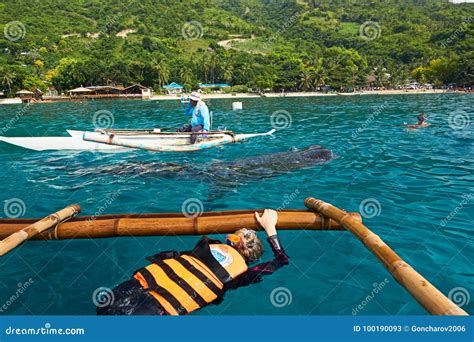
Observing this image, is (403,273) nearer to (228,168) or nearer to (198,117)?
(228,168)

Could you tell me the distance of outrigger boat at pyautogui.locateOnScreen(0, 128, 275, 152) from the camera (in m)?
16.9

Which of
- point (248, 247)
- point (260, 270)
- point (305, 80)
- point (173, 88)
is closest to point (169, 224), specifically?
point (248, 247)

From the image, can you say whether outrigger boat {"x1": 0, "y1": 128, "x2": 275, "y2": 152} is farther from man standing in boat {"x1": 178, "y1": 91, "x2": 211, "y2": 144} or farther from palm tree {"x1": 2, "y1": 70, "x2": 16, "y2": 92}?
palm tree {"x1": 2, "y1": 70, "x2": 16, "y2": 92}

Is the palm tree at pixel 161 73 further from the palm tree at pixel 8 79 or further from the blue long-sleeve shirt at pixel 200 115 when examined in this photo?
the blue long-sleeve shirt at pixel 200 115

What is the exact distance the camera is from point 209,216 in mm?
6973

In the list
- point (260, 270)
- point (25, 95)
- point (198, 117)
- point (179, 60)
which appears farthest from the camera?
point (179, 60)

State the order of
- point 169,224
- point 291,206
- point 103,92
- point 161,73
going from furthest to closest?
point 161,73 → point 103,92 → point 291,206 → point 169,224

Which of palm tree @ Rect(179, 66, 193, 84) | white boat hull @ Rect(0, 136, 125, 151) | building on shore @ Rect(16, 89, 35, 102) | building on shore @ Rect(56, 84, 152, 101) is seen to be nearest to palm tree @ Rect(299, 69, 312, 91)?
palm tree @ Rect(179, 66, 193, 84)

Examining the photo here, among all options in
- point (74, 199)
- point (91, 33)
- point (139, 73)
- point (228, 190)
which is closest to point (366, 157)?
point (228, 190)

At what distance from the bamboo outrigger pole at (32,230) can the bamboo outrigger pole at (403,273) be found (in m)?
5.08

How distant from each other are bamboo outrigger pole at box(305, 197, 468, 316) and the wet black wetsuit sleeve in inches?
52.0

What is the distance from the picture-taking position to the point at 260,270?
17.7 ft

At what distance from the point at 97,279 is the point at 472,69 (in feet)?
410

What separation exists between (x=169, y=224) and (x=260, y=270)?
2.25m
